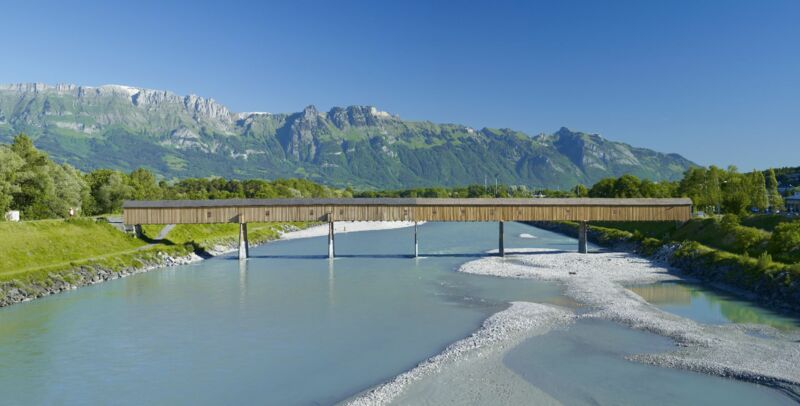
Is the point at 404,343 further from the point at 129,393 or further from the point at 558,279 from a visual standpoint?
the point at 558,279

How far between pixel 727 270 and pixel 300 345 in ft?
129

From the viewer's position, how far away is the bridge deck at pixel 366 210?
227 feet

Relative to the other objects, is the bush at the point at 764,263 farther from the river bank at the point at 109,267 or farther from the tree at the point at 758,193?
the river bank at the point at 109,267

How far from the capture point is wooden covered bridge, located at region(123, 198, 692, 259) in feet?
227

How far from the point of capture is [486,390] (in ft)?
73.8

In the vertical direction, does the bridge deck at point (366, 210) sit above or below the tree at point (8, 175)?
below

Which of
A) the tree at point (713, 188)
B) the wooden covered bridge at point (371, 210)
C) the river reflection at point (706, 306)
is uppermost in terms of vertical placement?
the tree at point (713, 188)

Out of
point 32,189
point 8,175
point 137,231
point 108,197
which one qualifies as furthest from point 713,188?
point 8,175

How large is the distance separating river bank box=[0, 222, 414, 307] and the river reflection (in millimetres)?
47699

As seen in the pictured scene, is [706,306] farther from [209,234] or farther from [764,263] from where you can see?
[209,234]

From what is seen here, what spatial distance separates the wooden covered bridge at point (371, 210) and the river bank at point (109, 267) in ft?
16.2

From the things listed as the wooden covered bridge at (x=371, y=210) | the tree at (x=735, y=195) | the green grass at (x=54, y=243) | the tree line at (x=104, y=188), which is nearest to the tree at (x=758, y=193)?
the tree line at (x=104, y=188)

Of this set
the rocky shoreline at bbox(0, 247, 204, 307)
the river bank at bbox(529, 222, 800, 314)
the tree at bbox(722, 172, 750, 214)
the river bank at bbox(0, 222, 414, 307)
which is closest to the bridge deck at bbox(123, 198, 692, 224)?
the river bank at bbox(0, 222, 414, 307)

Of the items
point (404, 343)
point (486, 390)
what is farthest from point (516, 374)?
point (404, 343)
